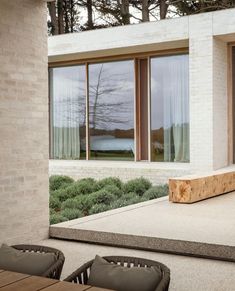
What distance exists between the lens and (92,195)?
934 cm

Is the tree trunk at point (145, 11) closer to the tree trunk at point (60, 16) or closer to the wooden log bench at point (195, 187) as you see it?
the tree trunk at point (60, 16)

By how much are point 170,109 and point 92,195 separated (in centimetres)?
409

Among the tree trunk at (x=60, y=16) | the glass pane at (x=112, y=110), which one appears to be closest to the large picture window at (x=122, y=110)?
the glass pane at (x=112, y=110)

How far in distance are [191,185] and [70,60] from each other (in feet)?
22.2

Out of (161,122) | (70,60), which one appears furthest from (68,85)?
(161,122)

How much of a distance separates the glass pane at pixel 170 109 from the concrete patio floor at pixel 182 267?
655cm

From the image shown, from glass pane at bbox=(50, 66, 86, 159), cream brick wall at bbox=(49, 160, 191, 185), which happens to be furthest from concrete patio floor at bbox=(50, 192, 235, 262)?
glass pane at bbox=(50, 66, 86, 159)

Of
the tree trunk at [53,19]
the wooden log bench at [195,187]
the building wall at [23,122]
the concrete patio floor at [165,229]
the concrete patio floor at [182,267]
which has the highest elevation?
the tree trunk at [53,19]

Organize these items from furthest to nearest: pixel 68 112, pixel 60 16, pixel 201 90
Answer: pixel 60 16 < pixel 68 112 < pixel 201 90

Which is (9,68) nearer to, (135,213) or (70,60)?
(135,213)

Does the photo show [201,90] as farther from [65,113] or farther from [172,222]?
[172,222]

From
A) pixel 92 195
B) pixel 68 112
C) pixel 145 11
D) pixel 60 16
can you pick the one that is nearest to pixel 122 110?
pixel 68 112

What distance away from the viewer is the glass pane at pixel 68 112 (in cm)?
1388

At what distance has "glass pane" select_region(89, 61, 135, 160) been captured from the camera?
1302 cm
